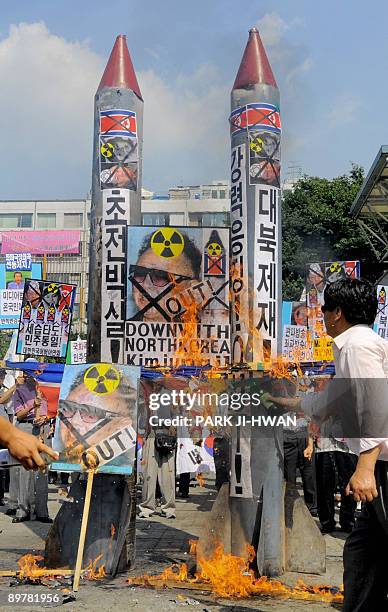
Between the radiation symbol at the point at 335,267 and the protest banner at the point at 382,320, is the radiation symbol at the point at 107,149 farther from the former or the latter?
the protest banner at the point at 382,320

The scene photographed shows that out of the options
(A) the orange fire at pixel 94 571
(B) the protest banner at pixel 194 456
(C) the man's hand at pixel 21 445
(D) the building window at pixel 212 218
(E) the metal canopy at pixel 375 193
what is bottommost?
(A) the orange fire at pixel 94 571

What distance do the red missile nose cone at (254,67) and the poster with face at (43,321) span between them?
21.0 ft

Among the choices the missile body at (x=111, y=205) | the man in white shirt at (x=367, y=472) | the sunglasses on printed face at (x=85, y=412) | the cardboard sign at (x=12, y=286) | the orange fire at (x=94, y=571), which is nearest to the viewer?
the man in white shirt at (x=367, y=472)

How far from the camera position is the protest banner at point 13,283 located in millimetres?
20531

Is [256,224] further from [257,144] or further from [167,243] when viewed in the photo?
[167,243]

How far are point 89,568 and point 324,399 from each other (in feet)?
11.1

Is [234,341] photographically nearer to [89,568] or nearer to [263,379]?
[263,379]

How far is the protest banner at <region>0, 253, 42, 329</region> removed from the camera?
67.4ft

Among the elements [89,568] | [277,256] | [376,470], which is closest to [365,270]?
[277,256]

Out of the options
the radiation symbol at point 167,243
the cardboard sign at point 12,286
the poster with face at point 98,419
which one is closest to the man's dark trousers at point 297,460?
the poster with face at point 98,419

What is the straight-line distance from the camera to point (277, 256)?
8023mm

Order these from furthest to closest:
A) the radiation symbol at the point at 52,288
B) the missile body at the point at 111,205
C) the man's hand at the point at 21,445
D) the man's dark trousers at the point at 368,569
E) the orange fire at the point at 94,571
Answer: the radiation symbol at the point at 52,288
the missile body at the point at 111,205
the orange fire at the point at 94,571
the man's dark trousers at the point at 368,569
the man's hand at the point at 21,445

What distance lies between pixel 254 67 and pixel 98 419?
4.25 metres

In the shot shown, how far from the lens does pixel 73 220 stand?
74250mm
